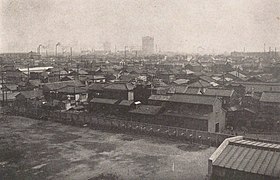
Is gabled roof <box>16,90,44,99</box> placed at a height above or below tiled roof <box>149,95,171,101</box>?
below

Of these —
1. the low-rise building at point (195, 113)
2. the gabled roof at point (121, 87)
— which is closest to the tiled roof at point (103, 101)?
the gabled roof at point (121, 87)

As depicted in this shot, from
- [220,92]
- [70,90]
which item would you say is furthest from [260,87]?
[70,90]

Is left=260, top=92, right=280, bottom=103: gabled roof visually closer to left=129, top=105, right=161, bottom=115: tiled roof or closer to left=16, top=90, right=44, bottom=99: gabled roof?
left=129, top=105, right=161, bottom=115: tiled roof

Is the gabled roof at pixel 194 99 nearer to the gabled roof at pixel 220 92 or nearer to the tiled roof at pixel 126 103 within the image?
the tiled roof at pixel 126 103

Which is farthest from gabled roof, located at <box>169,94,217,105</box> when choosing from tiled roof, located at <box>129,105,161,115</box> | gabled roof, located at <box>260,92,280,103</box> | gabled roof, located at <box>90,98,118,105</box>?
gabled roof, located at <box>90,98,118,105</box>

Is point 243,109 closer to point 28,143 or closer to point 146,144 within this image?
point 146,144

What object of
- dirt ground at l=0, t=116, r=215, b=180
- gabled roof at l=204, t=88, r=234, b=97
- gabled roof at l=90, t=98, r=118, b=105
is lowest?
dirt ground at l=0, t=116, r=215, b=180

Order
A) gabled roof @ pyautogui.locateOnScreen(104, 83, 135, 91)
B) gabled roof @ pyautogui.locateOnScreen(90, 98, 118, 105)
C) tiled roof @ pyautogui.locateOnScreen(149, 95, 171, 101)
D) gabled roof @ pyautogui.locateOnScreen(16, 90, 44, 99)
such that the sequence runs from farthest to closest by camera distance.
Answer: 1. gabled roof @ pyautogui.locateOnScreen(16, 90, 44, 99)
2. gabled roof @ pyautogui.locateOnScreen(104, 83, 135, 91)
3. gabled roof @ pyautogui.locateOnScreen(90, 98, 118, 105)
4. tiled roof @ pyautogui.locateOnScreen(149, 95, 171, 101)

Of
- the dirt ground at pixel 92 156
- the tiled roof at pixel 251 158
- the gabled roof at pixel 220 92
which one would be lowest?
the dirt ground at pixel 92 156
